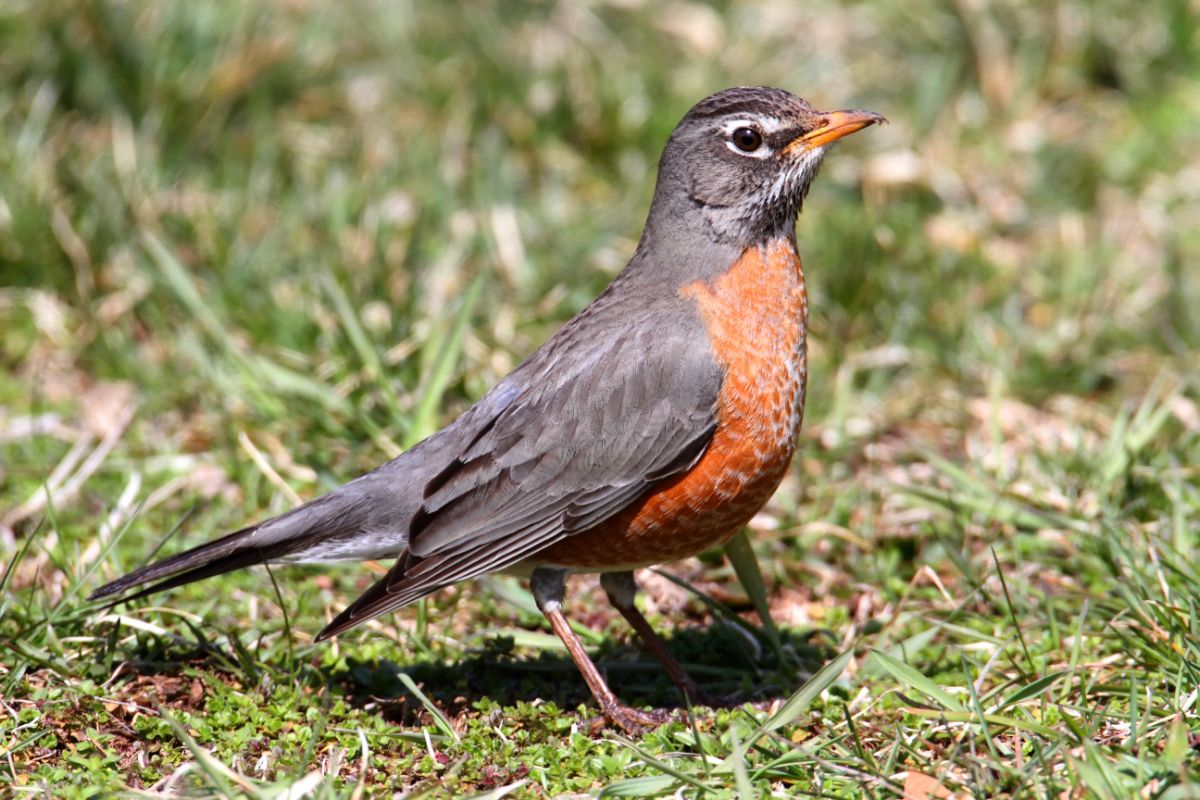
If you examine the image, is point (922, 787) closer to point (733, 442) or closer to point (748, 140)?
point (733, 442)

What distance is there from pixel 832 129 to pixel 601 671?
214cm

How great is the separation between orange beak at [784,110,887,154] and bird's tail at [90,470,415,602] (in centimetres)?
192

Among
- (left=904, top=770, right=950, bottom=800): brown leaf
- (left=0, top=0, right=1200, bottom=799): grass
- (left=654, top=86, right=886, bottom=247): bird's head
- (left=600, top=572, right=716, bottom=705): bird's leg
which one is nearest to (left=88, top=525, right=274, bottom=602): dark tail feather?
(left=0, top=0, right=1200, bottom=799): grass

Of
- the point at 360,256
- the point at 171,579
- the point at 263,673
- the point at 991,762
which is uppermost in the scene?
the point at 360,256

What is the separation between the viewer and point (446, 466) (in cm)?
513

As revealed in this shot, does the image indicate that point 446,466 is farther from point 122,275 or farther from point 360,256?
point 122,275

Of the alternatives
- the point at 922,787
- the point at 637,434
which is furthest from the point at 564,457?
the point at 922,787

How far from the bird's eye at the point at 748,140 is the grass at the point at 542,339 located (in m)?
1.58

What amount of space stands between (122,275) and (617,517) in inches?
143

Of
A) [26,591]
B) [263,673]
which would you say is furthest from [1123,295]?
[26,591]

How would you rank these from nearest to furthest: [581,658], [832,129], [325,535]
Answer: [581,658], [325,535], [832,129]

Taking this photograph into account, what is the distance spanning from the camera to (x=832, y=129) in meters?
5.26

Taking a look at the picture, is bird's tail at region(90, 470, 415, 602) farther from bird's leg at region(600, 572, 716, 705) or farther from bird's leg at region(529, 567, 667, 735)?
bird's leg at region(600, 572, 716, 705)

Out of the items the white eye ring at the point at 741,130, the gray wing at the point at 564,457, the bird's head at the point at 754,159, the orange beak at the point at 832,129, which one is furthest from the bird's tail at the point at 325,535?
the orange beak at the point at 832,129
